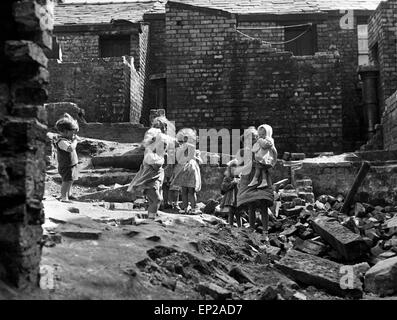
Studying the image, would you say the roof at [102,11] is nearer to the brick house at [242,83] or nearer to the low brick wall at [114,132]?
the brick house at [242,83]

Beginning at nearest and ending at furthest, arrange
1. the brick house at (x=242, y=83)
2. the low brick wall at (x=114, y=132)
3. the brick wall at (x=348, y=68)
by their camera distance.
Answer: the low brick wall at (x=114, y=132) < the brick house at (x=242, y=83) < the brick wall at (x=348, y=68)

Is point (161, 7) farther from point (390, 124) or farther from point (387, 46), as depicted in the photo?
point (390, 124)

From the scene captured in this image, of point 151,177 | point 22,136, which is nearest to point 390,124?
point 151,177

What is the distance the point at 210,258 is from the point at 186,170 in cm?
393

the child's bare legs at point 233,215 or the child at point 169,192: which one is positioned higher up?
the child at point 169,192

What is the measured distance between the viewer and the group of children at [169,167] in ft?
25.4

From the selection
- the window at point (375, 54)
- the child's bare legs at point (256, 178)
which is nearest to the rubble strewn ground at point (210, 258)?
the child's bare legs at point (256, 178)

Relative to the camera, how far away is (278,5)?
836 inches

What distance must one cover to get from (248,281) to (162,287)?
1350mm

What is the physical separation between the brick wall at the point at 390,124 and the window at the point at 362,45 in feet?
23.2

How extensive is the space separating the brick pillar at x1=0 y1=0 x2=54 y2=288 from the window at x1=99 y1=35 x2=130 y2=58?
1799cm

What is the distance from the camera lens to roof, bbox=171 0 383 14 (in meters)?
20.8
